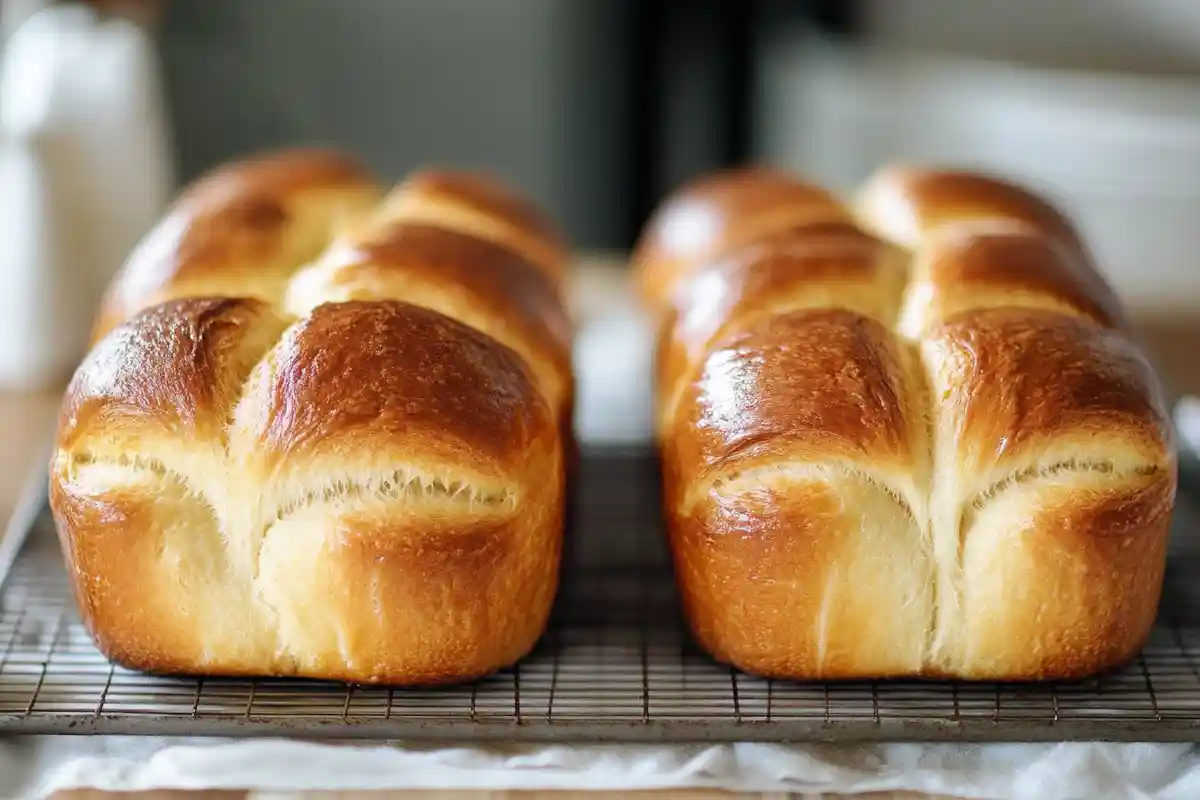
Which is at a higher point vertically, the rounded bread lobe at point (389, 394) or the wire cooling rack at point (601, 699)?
the rounded bread lobe at point (389, 394)

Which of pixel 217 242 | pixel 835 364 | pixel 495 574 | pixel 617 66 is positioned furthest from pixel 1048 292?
pixel 617 66

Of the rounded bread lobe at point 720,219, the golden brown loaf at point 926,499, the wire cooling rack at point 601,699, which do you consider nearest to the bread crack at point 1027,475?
the golden brown loaf at point 926,499

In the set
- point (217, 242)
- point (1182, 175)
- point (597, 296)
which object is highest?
point (217, 242)

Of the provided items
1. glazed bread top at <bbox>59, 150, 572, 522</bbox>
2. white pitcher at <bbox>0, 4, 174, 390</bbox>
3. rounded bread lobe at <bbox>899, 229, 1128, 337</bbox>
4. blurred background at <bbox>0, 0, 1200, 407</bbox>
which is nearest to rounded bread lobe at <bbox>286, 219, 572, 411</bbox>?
glazed bread top at <bbox>59, 150, 572, 522</bbox>

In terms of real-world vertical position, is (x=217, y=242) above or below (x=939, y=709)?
above

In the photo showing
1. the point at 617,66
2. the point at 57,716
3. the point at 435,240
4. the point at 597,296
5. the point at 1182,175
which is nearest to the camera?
the point at 57,716

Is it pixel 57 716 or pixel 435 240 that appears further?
pixel 435 240

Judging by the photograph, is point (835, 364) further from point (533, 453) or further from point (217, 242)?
point (217, 242)

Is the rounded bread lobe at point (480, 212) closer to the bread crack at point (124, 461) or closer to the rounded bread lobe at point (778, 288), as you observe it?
the rounded bread lobe at point (778, 288)
